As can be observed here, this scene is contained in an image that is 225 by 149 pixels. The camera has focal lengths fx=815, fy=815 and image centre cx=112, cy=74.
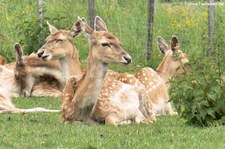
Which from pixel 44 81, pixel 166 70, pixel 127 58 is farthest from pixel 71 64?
pixel 127 58

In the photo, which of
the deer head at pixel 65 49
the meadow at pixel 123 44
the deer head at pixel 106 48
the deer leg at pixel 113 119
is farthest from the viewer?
the deer head at pixel 65 49

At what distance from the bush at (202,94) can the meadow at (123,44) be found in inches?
5.5

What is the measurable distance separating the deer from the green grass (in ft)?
0.92

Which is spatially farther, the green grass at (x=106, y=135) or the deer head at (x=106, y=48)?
the deer head at (x=106, y=48)

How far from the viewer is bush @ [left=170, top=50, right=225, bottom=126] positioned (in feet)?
30.3

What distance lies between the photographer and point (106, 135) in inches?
333

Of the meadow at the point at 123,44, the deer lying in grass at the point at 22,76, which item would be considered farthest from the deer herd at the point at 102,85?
the meadow at the point at 123,44

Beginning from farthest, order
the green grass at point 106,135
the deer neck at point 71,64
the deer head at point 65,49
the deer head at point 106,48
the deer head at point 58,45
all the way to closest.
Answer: the deer neck at point 71,64 < the deer head at point 65,49 < the deer head at point 58,45 < the deer head at point 106,48 < the green grass at point 106,135

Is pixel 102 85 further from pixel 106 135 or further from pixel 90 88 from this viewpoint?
pixel 106 135

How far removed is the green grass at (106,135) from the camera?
25.7ft

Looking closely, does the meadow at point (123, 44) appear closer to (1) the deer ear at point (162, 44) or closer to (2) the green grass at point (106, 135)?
(2) the green grass at point (106, 135)

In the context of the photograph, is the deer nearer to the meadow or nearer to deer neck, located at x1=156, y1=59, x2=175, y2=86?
the meadow

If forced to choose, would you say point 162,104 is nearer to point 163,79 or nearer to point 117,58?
point 163,79

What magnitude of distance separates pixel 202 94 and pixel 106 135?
4.68ft
